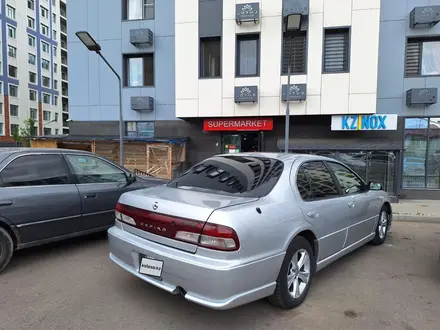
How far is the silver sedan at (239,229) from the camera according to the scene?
2.45m

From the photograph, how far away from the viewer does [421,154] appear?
10836mm

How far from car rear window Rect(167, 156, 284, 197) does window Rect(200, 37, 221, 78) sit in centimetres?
826

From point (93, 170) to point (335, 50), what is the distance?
9.34 m

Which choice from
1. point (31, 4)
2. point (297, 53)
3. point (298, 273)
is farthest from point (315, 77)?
point (31, 4)

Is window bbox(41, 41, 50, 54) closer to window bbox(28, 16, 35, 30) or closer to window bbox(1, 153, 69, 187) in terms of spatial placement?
window bbox(28, 16, 35, 30)

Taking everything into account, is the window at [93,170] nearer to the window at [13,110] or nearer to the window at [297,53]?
the window at [297,53]

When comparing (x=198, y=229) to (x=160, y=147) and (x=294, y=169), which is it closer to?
(x=294, y=169)

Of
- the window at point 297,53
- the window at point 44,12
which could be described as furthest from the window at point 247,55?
the window at point 44,12

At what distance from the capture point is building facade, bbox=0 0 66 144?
3881 centimetres

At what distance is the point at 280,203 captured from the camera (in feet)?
9.53

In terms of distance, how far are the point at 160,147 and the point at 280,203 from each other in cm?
917

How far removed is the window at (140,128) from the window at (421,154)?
9.96m

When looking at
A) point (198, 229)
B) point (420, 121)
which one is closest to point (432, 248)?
point (198, 229)

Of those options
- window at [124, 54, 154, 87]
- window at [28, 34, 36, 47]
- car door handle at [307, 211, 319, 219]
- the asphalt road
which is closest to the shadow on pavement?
the asphalt road
